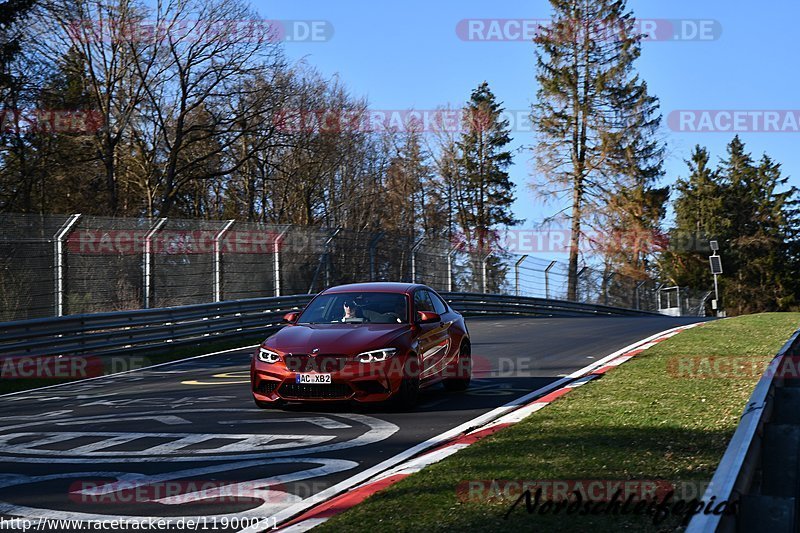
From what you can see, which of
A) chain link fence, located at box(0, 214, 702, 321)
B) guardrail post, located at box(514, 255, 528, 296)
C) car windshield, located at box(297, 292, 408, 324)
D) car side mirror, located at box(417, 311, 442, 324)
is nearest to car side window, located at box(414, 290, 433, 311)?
car windshield, located at box(297, 292, 408, 324)

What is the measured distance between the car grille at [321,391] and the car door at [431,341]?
1120 millimetres

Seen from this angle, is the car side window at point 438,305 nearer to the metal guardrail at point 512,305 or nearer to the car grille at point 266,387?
the car grille at point 266,387

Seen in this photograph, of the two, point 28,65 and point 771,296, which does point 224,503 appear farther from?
point 771,296

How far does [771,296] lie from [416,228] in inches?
1342

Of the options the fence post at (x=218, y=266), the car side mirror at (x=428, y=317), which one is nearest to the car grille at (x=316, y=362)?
the car side mirror at (x=428, y=317)

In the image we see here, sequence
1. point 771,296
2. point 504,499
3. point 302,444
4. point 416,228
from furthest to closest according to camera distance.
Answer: point 771,296
point 416,228
point 302,444
point 504,499

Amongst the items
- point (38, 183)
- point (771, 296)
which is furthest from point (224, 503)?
point (771, 296)

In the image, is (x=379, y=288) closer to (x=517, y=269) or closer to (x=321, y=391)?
(x=321, y=391)

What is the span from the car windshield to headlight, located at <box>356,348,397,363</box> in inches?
36.2

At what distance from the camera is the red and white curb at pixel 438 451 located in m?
5.48

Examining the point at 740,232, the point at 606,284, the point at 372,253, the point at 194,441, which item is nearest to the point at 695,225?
the point at 740,232

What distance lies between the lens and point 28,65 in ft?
97.8

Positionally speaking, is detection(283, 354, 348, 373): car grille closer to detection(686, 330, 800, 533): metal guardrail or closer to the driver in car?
the driver in car

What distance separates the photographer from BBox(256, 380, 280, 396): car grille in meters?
9.77
